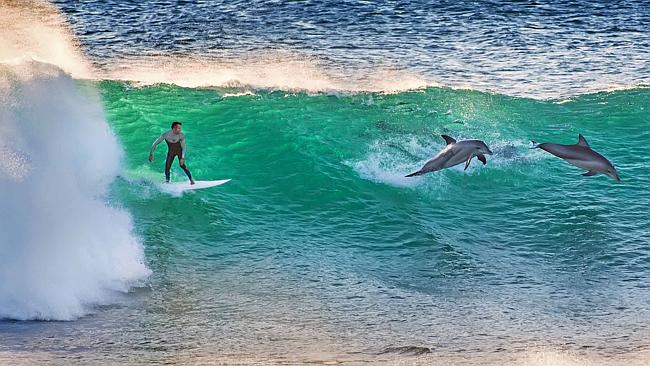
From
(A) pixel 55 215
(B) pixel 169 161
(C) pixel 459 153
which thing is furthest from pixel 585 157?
(A) pixel 55 215

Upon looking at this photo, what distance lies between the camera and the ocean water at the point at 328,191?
563 inches

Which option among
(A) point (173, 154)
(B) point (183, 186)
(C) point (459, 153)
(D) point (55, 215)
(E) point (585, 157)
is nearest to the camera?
(D) point (55, 215)

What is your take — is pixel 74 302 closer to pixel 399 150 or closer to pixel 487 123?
pixel 399 150

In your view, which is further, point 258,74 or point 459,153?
point 258,74

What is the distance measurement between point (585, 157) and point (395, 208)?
3.40m

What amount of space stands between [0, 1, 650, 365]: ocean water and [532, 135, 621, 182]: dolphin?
1246mm

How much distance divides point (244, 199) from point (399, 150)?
126 inches

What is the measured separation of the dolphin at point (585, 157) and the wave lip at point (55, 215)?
6.49 metres

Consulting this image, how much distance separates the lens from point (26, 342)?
13422 mm

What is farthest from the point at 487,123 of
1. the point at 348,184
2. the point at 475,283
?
the point at 475,283

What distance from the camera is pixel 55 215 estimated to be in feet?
54.1

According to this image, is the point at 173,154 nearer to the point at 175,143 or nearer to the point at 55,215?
the point at 175,143

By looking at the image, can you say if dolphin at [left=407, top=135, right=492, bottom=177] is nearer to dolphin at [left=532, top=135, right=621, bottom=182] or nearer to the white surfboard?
dolphin at [left=532, top=135, right=621, bottom=182]

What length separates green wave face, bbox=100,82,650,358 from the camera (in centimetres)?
1563
